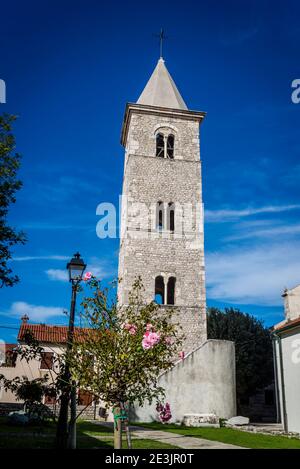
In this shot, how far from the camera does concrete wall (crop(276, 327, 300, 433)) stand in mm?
17672

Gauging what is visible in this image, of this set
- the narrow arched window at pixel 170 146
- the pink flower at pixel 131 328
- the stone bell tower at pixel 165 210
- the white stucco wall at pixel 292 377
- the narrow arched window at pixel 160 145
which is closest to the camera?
the pink flower at pixel 131 328

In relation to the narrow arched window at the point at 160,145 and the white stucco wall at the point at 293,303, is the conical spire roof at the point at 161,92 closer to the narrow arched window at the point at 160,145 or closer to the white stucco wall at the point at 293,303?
the narrow arched window at the point at 160,145

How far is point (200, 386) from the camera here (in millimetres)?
19938

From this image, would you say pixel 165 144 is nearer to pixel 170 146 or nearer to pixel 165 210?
pixel 170 146

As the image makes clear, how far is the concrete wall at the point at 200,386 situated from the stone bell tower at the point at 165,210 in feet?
10.1

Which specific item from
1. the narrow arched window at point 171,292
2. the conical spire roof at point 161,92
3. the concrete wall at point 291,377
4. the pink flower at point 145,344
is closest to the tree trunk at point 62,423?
the pink flower at point 145,344

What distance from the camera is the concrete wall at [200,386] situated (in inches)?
774

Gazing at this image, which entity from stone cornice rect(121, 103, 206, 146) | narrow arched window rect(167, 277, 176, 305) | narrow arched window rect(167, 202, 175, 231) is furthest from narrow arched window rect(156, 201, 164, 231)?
stone cornice rect(121, 103, 206, 146)

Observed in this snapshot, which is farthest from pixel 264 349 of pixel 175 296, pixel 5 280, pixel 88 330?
pixel 88 330

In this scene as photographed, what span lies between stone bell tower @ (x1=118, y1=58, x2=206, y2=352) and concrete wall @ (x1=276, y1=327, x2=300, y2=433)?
19.1 feet

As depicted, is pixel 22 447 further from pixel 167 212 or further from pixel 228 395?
pixel 167 212

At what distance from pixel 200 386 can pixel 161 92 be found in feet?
67.9

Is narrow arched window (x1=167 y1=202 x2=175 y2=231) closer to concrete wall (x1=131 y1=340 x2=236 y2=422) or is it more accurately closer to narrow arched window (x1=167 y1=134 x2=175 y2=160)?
narrow arched window (x1=167 y1=134 x2=175 y2=160)
